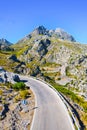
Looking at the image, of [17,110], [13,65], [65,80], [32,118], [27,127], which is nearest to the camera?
[27,127]

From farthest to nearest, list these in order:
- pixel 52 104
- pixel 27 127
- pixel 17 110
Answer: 1. pixel 52 104
2. pixel 17 110
3. pixel 27 127

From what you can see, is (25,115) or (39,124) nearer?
(39,124)

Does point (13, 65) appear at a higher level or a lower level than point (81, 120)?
higher

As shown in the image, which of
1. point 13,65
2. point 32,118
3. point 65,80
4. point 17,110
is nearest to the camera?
point 32,118

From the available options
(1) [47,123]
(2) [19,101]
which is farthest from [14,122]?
(2) [19,101]

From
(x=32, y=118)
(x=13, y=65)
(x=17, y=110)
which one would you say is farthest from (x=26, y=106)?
(x=13, y=65)

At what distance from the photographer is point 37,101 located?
64812mm

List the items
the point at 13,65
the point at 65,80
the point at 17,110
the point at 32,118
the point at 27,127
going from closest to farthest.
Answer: the point at 27,127 → the point at 32,118 → the point at 17,110 → the point at 13,65 → the point at 65,80

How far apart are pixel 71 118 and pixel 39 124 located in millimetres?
6229

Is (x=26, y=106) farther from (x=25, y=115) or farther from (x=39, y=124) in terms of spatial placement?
(x=39, y=124)

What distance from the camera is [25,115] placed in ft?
174

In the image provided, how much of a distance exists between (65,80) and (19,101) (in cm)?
11899

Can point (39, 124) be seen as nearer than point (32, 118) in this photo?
Yes

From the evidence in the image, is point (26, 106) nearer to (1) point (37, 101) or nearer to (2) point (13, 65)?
(1) point (37, 101)
